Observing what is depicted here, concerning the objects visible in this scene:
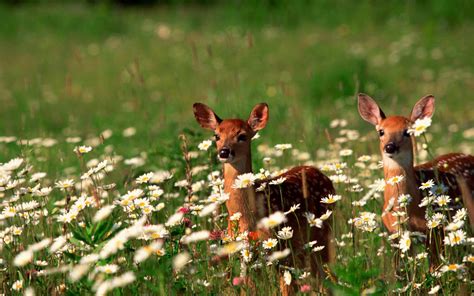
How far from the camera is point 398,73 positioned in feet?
41.2

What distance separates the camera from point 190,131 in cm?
594

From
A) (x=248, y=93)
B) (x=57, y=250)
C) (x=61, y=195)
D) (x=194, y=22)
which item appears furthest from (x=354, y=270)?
(x=194, y=22)

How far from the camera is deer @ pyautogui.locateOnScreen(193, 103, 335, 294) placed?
4.60m

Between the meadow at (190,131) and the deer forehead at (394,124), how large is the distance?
33cm

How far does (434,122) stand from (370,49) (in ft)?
16.3

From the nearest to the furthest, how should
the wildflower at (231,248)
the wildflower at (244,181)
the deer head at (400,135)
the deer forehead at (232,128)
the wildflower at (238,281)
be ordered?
the wildflower at (231,248)
the wildflower at (238,281)
the wildflower at (244,181)
the deer head at (400,135)
the deer forehead at (232,128)

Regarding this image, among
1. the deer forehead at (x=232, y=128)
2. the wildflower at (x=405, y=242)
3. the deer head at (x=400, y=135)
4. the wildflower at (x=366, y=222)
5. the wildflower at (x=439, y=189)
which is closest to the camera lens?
the wildflower at (x=405, y=242)

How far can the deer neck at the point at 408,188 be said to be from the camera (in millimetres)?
4570

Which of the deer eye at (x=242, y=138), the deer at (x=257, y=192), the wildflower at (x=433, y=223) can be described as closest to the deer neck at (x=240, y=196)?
the deer at (x=257, y=192)

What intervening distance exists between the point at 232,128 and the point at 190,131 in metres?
1.15

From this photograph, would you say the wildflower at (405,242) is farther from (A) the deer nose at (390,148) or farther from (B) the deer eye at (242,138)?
(B) the deer eye at (242,138)

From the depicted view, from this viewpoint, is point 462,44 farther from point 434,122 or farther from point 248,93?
point 248,93

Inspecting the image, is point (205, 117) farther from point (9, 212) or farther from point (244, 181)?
point (9, 212)

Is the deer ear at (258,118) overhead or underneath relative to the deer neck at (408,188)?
overhead
